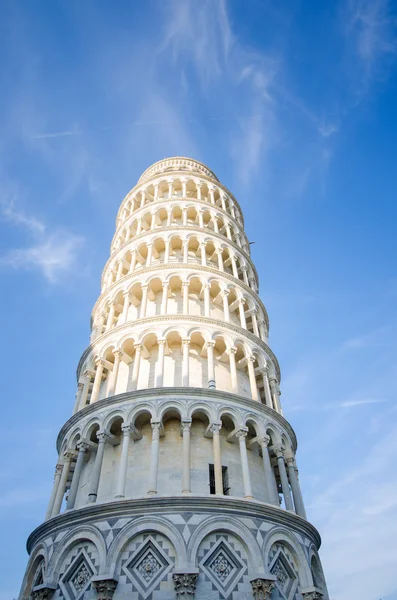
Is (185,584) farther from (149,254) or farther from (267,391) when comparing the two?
(149,254)

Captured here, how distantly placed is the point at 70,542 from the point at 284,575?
7.36 m

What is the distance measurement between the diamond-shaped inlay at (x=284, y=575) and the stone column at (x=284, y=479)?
2.42 meters

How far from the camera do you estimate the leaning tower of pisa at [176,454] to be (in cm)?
1577

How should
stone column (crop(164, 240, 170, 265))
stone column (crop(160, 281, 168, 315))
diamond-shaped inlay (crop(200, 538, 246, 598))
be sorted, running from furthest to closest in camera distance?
stone column (crop(164, 240, 170, 265))
stone column (crop(160, 281, 168, 315))
diamond-shaped inlay (crop(200, 538, 246, 598))

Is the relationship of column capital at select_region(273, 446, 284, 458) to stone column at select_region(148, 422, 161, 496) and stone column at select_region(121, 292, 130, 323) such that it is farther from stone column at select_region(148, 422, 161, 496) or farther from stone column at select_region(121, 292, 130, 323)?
stone column at select_region(121, 292, 130, 323)

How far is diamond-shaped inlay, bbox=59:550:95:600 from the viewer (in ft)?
52.1

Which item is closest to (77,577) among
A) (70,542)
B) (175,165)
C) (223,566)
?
(70,542)

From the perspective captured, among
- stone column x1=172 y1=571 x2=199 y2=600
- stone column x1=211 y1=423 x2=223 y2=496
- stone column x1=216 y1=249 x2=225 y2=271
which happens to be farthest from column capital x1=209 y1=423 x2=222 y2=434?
stone column x1=216 y1=249 x2=225 y2=271

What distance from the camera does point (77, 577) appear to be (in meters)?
16.3

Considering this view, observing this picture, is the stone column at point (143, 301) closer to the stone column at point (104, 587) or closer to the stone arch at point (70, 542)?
the stone arch at point (70, 542)

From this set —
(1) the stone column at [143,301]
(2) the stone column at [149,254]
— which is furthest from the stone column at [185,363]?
(2) the stone column at [149,254]

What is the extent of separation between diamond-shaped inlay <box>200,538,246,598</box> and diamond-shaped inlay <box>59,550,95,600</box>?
3.76 m

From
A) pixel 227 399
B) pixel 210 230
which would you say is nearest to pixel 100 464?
pixel 227 399

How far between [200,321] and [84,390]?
6.39 metres
